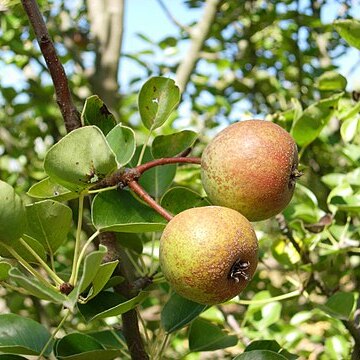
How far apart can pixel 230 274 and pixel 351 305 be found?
1.41ft

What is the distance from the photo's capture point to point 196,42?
1913 millimetres

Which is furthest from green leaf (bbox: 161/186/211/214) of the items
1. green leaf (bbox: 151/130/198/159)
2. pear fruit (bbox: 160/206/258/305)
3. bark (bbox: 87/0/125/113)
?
bark (bbox: 87/0/125/113)

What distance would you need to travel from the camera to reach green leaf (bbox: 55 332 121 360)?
2.47 feet

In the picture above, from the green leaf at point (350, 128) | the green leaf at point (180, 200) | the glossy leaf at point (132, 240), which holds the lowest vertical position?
the green leaf at point (350, 128)

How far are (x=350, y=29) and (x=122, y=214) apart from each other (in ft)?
1.91

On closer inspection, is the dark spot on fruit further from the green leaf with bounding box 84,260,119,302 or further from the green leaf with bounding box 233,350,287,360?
the green leaf with bounding box 233,350,287,360

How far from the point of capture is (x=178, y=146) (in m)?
0.86

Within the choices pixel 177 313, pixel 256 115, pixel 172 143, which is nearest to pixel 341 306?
pixel 177 313

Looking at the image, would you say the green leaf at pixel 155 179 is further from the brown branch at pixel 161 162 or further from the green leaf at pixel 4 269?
the green leaf at pixel 4 269

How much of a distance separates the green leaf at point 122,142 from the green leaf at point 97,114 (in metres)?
0.05

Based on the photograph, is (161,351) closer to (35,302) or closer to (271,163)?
(271,163)

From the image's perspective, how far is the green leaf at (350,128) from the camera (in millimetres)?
1153

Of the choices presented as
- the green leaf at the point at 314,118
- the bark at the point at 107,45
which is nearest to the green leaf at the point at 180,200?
the green leaf at the point at 314,118

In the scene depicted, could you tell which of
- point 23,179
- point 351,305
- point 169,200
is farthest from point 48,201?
point 23,179
